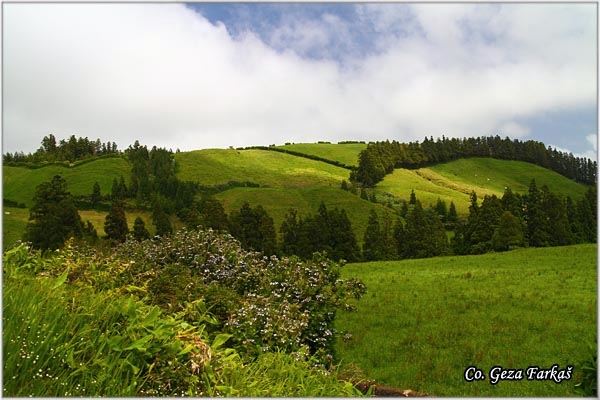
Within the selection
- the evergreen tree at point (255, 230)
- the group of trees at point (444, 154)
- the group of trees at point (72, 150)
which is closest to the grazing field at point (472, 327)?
the evergreen tree at point (255, 230)

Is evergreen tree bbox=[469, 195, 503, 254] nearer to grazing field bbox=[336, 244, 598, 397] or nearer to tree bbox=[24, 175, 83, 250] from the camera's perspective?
grazing field bbox=[336, 244, 598, 397]

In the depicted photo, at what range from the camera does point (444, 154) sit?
10700 centimetres

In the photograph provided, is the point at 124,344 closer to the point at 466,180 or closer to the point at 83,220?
the point at 83,220

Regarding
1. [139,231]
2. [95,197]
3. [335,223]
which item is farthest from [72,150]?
[335,223]

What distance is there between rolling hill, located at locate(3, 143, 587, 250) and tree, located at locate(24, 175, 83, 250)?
9275mm

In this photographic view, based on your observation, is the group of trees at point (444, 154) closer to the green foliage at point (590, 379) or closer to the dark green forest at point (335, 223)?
the dark green forest at point (335, 223)

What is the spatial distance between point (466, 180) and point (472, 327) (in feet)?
292

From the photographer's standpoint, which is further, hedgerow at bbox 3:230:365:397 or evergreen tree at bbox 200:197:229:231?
evergreen tree at bbox 200:197:229:231

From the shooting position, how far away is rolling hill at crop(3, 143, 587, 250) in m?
60.6

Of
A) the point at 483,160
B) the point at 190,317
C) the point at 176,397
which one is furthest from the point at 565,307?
the point at 483,160

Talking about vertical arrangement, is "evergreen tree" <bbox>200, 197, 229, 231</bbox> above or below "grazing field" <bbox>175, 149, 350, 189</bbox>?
below

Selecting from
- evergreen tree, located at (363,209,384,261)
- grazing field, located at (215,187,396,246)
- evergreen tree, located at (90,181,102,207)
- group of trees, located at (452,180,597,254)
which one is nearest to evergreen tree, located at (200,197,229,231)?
evergreen tree, located at (90,181,102,207)

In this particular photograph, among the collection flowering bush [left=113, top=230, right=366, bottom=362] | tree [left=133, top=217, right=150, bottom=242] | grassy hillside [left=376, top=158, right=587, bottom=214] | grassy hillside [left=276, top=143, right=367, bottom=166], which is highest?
grassy hillside [left=276, top=143, right=367, bottom=166]

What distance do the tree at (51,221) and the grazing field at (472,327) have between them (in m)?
18.7
